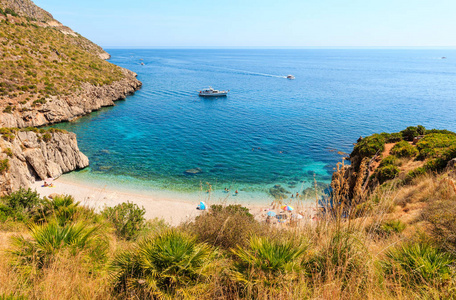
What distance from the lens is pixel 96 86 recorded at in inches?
1983

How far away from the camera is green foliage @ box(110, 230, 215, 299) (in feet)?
13.4

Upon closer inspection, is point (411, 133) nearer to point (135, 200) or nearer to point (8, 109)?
point (135, 200)

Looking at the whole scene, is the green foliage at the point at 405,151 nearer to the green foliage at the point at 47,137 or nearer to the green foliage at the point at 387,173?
the green foliage at the point at 387,173

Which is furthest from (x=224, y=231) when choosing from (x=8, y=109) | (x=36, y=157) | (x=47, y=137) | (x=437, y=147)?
(x=8, y=109)

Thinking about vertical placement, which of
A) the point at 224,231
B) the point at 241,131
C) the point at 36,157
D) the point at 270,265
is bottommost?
the point at 241,131

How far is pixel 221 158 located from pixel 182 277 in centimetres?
2731

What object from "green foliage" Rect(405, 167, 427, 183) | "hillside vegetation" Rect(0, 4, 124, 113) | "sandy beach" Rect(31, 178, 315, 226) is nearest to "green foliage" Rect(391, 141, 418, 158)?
"green foliage" Rect(405, 167, 427, 183)

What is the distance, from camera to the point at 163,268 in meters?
4.24

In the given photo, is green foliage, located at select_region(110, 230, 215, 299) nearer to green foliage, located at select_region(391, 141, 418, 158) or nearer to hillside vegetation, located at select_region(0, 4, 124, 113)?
→ green foliage, located at select_region(391, 141, 418, 158)

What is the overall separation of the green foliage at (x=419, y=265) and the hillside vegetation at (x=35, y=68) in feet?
137

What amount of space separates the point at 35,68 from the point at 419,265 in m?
54.6

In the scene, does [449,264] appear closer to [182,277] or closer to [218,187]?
[182,277]

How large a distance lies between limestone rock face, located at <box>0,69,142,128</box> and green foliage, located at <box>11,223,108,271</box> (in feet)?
112

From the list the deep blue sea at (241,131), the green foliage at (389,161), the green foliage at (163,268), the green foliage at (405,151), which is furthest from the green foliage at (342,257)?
the green foliage at (405,151)
